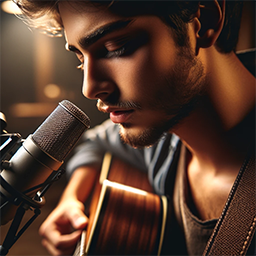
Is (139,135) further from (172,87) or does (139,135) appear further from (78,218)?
(78,218)

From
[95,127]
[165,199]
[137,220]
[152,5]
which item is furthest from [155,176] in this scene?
[152,5]

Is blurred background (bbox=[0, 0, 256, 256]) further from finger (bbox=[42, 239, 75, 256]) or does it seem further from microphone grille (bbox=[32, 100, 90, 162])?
microphone grille (bbox=[32, 100, 90, 162])

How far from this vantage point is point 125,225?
0.85 metres

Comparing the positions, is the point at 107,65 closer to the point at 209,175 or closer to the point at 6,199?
the point at 6,199

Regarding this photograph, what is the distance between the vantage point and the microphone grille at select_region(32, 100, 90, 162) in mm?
493

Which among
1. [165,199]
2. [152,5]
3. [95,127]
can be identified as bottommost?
[165,199]

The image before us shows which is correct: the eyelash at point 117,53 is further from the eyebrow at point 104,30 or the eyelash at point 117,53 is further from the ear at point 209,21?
the ear at point 209,21

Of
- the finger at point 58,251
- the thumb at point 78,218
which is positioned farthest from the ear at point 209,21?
the finger at point 58,251

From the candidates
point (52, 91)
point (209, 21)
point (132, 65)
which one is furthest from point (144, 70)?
point (52, 91)

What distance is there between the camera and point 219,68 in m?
0.77

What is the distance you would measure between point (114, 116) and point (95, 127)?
81 cm

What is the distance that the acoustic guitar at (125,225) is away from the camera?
2.63ft

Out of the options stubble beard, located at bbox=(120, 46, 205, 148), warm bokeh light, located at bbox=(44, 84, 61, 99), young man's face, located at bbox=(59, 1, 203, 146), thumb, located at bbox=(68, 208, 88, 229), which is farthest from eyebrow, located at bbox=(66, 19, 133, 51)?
thumb, located at bbox=(68, 208, 88, 229)

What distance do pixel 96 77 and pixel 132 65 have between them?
0.33 ft
